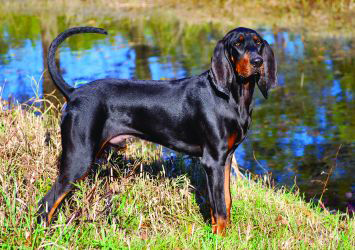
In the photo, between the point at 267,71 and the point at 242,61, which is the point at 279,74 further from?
the point at 242,61

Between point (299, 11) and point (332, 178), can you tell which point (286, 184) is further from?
point (299, 11)

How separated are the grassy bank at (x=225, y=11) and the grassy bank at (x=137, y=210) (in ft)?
31.4

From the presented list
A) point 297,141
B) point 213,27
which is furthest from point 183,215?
point 213,27

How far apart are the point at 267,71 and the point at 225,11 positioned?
14.1 metres

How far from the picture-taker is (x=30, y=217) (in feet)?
12.2

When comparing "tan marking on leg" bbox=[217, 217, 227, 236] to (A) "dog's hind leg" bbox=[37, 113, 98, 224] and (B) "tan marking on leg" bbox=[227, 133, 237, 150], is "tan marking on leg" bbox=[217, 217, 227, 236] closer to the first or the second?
(B) "tan marking on leg" bbox=[227, 133, 237, 150]

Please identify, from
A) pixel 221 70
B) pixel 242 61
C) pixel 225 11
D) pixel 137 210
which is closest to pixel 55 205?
pixel 137 210

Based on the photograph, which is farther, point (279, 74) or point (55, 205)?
point (279, 74)

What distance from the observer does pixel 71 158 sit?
13.8ft

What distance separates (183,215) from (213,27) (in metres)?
11.5

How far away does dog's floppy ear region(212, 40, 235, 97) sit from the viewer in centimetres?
423

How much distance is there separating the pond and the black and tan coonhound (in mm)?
1312

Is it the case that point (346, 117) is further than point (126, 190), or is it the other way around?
point (346, 117)

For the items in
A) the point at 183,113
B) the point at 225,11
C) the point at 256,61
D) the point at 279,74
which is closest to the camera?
the point at 256,61
